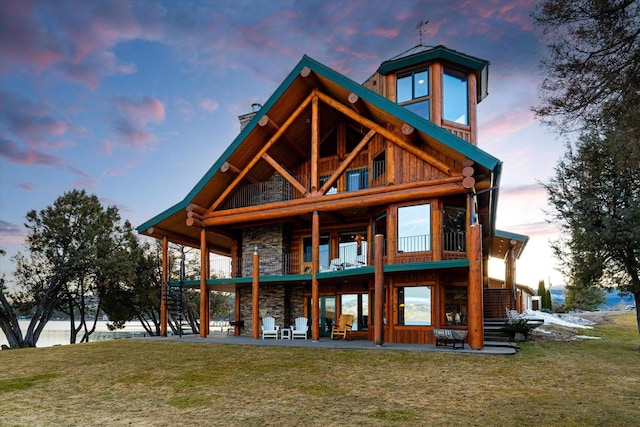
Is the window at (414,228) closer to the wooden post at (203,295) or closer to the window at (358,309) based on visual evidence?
the window at (358,309)

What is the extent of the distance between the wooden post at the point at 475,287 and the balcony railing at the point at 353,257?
1695mm

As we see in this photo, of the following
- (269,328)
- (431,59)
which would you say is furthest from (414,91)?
(269,328)

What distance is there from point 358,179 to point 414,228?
412 cm

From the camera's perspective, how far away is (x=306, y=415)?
6820 mm

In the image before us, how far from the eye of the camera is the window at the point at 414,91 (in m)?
17.4

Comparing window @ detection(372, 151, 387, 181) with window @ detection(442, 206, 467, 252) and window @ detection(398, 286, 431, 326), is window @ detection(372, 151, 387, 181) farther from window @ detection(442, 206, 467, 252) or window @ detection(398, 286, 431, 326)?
window @ detection(398, 286, 431, 326)

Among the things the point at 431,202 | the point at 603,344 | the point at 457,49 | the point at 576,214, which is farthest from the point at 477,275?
the point at 457,49

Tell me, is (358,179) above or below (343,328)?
above

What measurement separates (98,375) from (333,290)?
32.5 feet

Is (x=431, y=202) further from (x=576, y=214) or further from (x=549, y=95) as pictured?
(x=549, y=95)

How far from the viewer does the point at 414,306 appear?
49.8 ft

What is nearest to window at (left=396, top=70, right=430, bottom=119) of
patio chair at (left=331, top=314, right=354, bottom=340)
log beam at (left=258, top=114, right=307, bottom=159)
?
log beam at (left=258, top=114, right=307, bottom=159)

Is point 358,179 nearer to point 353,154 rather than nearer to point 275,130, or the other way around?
point 353,154

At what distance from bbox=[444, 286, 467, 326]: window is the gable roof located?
3.45 metres
